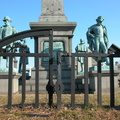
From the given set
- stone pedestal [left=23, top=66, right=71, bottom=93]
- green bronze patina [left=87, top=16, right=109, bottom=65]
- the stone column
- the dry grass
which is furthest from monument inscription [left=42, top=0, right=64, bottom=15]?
the dry grass

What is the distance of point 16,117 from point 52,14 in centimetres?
891

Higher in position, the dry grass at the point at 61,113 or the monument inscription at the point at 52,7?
the monument inscription at the point at 52,7

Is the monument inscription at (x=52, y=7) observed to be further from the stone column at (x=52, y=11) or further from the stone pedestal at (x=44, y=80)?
the stone pedestal at (x=44, y=80)

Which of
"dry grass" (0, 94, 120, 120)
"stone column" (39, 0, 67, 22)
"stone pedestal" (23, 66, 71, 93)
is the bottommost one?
"dry grass" (0, 94, 120, 120)

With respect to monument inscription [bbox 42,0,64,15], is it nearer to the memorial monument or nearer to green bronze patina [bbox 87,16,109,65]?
the memorial monument

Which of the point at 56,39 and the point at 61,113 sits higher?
the point at 56,39

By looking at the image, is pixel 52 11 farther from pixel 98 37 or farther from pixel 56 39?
pixel 98 37

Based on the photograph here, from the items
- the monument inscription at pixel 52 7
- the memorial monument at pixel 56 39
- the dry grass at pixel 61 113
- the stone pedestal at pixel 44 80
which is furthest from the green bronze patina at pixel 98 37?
the dry grass at pixel 61 113

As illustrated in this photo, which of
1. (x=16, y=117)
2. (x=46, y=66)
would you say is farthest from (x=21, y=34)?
(x=46, y=66)

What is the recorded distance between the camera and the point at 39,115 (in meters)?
4.93

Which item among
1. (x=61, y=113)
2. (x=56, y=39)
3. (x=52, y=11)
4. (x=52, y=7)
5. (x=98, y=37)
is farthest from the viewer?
(x=52, y=7)

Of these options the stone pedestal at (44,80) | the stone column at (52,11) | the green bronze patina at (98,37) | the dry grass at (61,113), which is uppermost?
the stone column at (52,11)

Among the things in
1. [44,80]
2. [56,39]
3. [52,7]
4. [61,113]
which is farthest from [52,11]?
[61,113]

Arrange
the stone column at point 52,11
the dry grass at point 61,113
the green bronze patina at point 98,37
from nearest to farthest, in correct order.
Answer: the dry grass at point 61,113
the green bronze patina at point 98,37
the stone column at point 52,11
